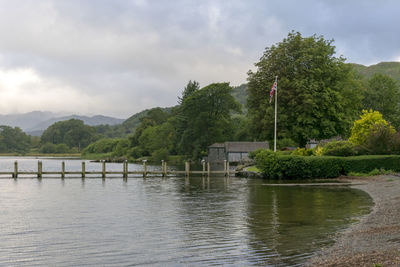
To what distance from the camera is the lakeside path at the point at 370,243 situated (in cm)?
916

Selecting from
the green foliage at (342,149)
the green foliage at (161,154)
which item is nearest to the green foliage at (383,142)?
the green foliage at (342,149)

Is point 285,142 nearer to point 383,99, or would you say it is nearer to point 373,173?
point 373,173

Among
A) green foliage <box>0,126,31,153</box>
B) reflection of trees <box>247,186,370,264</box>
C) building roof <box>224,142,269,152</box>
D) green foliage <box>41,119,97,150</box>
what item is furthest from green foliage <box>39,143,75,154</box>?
reflection of trees <box>247,186,370,264</box>

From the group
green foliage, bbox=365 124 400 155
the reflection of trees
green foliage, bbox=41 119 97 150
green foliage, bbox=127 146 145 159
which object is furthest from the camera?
green foliage, bbox=41 119 97 150

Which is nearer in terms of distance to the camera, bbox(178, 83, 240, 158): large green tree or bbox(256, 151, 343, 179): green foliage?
bbox(256, 151, 343, 179): green foliage

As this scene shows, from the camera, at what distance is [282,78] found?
5309 cm

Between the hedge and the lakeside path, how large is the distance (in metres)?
18.5

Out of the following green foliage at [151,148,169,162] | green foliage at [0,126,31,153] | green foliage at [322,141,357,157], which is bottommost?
green foliage at [151,148,169,162]

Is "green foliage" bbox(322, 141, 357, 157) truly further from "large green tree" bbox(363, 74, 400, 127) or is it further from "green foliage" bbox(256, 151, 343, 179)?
"large green tree" bbox(363, 74, 400, 127)

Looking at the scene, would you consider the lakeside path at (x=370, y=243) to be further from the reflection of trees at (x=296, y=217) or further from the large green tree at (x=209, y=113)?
the large green tree at (x=209, y=113)

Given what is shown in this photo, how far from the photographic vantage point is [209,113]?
293ft

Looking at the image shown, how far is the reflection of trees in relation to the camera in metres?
12.1

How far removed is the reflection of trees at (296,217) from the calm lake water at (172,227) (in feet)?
0.11

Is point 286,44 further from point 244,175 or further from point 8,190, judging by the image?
point 8,190
